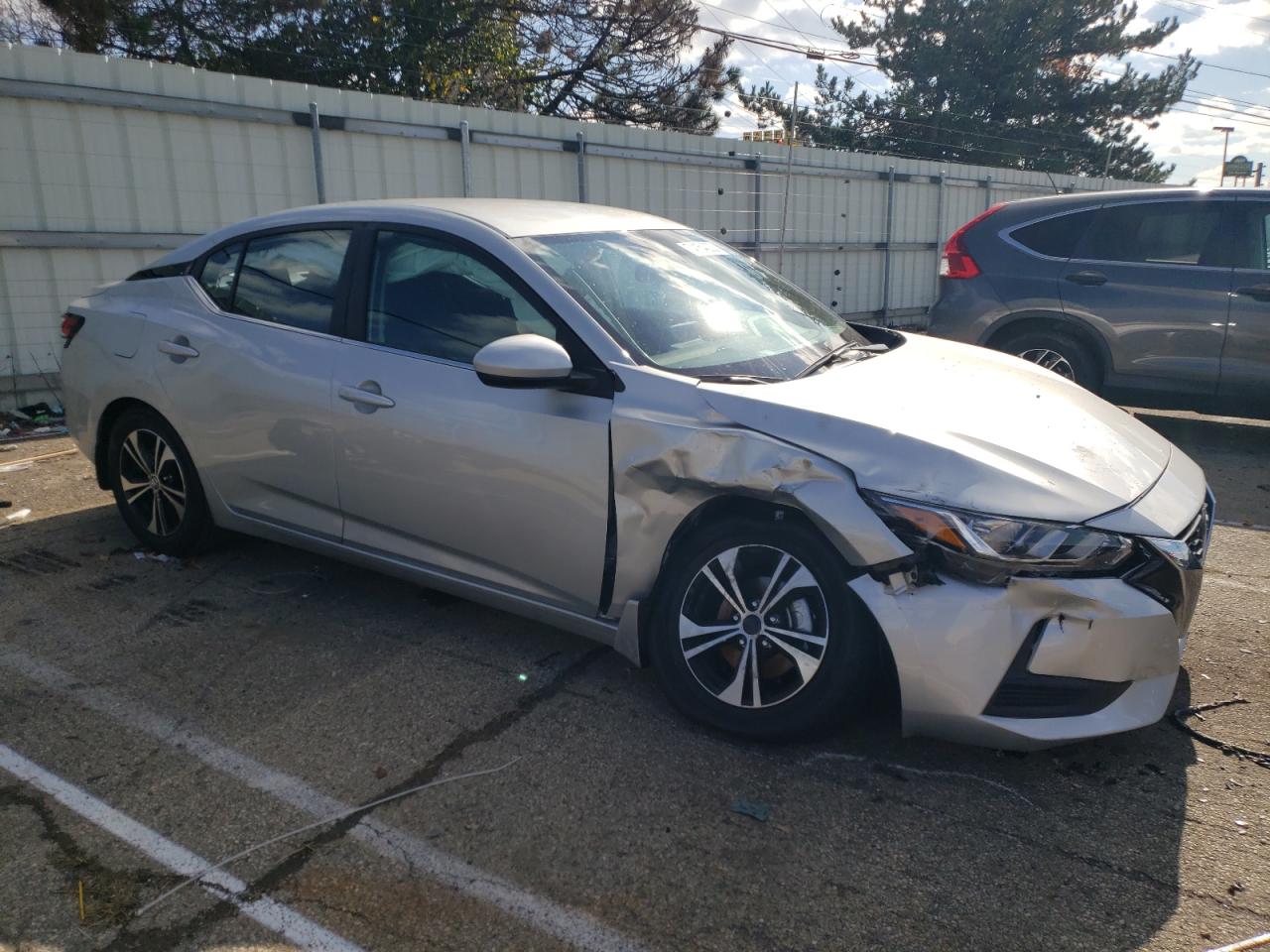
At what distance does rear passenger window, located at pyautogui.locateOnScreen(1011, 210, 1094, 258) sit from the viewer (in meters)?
7.31

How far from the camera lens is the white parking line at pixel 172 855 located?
2334 mm

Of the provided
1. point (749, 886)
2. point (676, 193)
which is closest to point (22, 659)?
point (749, 886)

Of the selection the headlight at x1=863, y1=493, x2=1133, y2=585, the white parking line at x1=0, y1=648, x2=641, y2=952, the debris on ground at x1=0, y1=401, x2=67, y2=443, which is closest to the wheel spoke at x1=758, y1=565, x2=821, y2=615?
the headlight at x1=863, y1=493, x2=1133, y2=585

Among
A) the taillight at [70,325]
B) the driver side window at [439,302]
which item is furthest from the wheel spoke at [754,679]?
the taillight at [70,325]

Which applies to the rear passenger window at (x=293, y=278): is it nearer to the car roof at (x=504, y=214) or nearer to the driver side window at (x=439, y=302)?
the car roof at (x=504, y=214)

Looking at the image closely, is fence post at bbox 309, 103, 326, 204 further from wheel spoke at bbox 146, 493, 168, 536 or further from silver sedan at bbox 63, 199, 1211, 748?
wheel spoke at bbox 146, 493, 168, 536

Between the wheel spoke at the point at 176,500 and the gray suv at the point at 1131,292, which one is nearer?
the wheel spoke at the point at 176,500

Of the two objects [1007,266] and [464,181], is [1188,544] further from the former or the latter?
[464,181]

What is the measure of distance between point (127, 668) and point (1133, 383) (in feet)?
21.4

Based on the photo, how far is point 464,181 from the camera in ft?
31.9

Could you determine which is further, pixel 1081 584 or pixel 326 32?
pixel 326 32

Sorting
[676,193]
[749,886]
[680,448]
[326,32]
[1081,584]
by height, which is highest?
[326,32]

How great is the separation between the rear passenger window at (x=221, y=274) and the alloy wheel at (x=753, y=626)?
2.58 m

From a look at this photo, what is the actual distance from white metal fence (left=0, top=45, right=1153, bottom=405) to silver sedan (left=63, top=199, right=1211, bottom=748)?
3.67 meters
